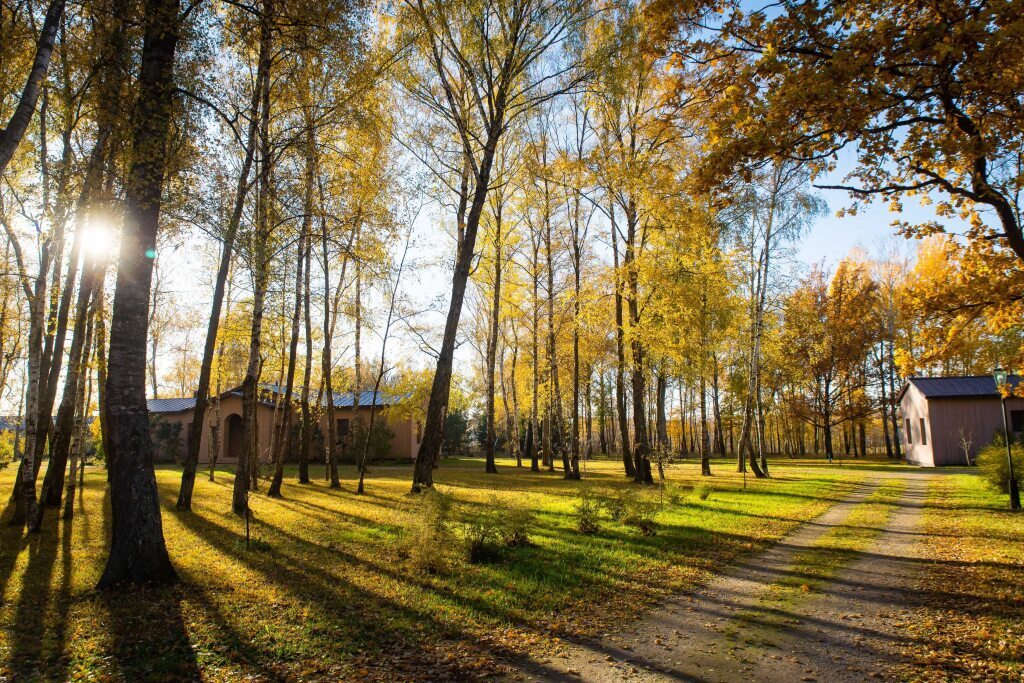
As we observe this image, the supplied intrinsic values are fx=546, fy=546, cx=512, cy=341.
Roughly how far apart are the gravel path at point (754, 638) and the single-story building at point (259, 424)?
73.2 feet

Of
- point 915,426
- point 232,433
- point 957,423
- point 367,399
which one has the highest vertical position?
point 367,399

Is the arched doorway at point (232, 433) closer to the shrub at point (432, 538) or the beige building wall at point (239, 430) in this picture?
the beige building wall at point (239, 430)

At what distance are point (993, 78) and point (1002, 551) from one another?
605cm

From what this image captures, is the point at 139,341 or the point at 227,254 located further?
the point at 227,254

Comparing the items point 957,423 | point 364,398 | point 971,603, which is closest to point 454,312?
point 971,603

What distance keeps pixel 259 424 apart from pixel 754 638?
103ft

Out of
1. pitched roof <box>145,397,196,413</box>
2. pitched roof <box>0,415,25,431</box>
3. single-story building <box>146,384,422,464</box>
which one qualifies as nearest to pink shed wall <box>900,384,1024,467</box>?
single-story building <box>146,384,422,464</box>

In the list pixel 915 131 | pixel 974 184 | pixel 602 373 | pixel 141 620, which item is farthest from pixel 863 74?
pixel 602 373

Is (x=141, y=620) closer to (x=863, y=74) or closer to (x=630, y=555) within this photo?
(x=630, y=555)

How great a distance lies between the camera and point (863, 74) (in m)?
5.24

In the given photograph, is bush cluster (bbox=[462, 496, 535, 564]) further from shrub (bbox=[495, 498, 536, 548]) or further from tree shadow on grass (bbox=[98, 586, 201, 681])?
tree shadow on grass (bbox=[98, 586, 201, 681])

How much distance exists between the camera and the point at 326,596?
17.6ft

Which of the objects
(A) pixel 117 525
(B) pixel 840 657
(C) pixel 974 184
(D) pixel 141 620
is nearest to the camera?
(B) pixel 840 657

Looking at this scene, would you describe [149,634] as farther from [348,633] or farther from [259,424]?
[259,424]
